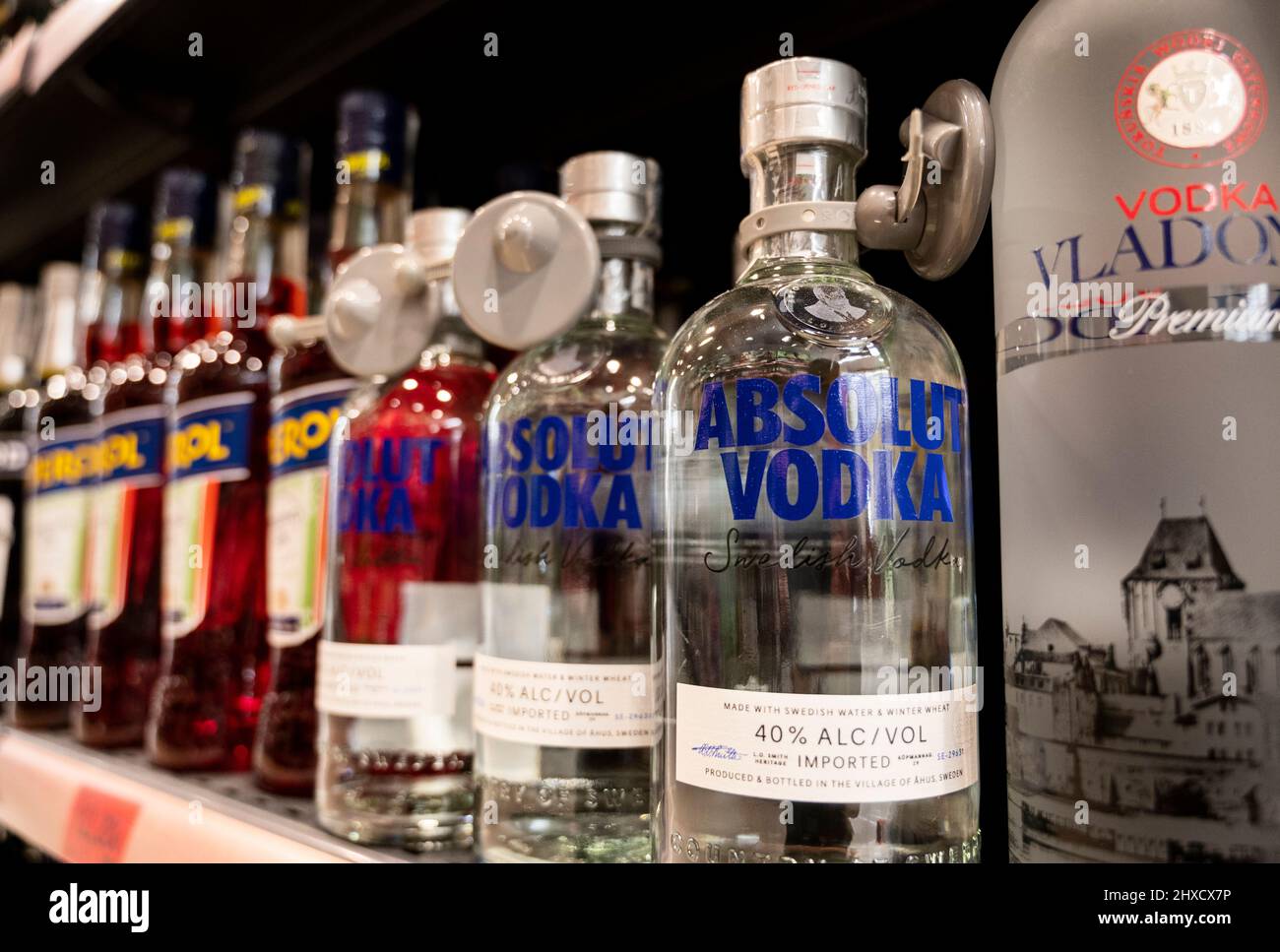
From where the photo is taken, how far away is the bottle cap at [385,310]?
62cm

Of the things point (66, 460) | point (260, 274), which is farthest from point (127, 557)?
point (260, 274)

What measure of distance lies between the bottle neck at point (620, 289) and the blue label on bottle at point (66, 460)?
2.35 feet

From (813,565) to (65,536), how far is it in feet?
3.09

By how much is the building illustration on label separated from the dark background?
139 mm

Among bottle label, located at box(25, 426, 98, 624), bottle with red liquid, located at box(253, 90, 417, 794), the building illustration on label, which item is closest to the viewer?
the building illustration on label

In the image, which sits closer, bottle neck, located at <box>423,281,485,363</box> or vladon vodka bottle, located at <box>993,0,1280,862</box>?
vladon vodka bottle, located at <box>993,0,1280,862</box>

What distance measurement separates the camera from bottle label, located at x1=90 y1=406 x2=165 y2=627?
1.00m

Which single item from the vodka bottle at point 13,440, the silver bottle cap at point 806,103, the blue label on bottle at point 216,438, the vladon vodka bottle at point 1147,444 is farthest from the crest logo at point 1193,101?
the vodka bottle at point 13,440

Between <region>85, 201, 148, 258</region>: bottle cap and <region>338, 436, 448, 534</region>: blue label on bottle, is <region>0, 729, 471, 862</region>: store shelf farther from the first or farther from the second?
<region>85, 201, 148, 258</region>: bottle cap

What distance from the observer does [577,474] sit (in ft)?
1.82

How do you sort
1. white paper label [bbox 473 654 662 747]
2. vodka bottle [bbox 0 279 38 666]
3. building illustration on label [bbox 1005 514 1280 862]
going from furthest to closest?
vodka bottle [bbox 0 279 38 666] → white paper label [bbox 473 654 662 747] → building illustration on label [bbox 1005 514 1280 862]

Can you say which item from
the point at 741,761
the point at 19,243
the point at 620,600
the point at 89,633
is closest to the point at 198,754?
the point at 89,633
